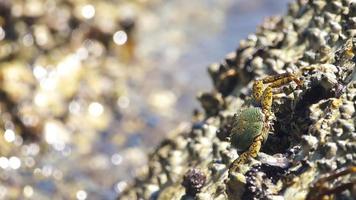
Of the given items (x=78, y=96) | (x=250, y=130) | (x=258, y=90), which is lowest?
(x=250, y=130)

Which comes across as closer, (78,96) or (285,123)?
(285,123)

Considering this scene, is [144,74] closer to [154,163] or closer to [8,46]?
[8,46]

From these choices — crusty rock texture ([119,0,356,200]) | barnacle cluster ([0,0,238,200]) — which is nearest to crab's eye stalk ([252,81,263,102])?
crusty rock texture ([119,0,356,200])

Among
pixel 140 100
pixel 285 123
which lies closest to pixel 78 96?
pixel 140 100

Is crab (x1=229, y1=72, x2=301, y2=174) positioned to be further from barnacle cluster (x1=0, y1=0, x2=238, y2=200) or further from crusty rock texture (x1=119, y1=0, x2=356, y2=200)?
barnacle cluster (x1=0, y1=0, x2=238, y2=200)

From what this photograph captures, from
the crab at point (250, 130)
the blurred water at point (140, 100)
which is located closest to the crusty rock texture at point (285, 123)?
the crab at point (250, 130)

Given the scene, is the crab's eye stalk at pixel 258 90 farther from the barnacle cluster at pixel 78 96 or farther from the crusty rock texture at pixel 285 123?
the barnacle cluster at pixel 78 96

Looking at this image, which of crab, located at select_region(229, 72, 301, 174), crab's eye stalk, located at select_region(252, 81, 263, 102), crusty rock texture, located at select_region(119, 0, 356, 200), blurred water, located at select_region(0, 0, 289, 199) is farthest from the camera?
blurred water, located at select_region(0, 0, 289, 199)

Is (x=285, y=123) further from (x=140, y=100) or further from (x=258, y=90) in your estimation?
(x=140, y=100)

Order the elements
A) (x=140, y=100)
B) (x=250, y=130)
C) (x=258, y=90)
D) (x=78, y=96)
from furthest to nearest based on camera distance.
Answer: (x=140, y=100), (x=78, y=96), (x=258, y=90), (x=250, y=130)
